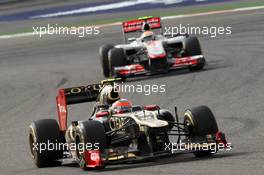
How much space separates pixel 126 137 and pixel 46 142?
4.35ft

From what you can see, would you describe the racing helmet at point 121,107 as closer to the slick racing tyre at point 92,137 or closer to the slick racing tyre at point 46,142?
the slick racing tyre at point 92,137

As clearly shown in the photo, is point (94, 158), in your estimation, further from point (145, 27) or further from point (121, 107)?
point (145, 27)

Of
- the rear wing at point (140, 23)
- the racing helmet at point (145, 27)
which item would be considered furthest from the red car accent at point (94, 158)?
the rear wing at point (140, 23)

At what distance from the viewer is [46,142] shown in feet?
38.3

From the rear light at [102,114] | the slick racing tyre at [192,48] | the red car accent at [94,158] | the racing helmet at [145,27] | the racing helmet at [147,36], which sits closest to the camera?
the red car accent at [94,158]

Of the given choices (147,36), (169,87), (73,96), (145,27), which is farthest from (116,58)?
(73,96)

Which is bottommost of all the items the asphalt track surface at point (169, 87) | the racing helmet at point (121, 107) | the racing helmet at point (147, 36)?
the asphalt track surface at point (169, 87)

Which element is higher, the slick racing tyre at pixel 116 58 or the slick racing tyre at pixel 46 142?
the slick racing tyre at pixel 46 142

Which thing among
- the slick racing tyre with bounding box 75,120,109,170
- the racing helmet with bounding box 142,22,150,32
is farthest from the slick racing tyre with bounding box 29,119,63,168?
the racing helmet with bounding box 142,22,150,32

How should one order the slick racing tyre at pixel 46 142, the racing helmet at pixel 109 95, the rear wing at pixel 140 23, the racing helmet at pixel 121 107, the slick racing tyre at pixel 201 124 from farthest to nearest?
1. the rear wing at pixel 140 23
2. the racing helmet at pixel 109 95
3. the slick racing tyre at pixel 46 142
4. the racing helmet at pixel 121 107
5. the slick racing tyre at pixel 201 124

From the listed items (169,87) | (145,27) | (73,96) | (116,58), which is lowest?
(169,87)

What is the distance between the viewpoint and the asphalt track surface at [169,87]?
10656 mm

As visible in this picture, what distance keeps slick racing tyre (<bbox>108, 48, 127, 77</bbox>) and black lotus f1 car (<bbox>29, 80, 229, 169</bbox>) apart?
10.1 metres

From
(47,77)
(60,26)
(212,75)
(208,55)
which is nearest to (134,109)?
(212,75)
